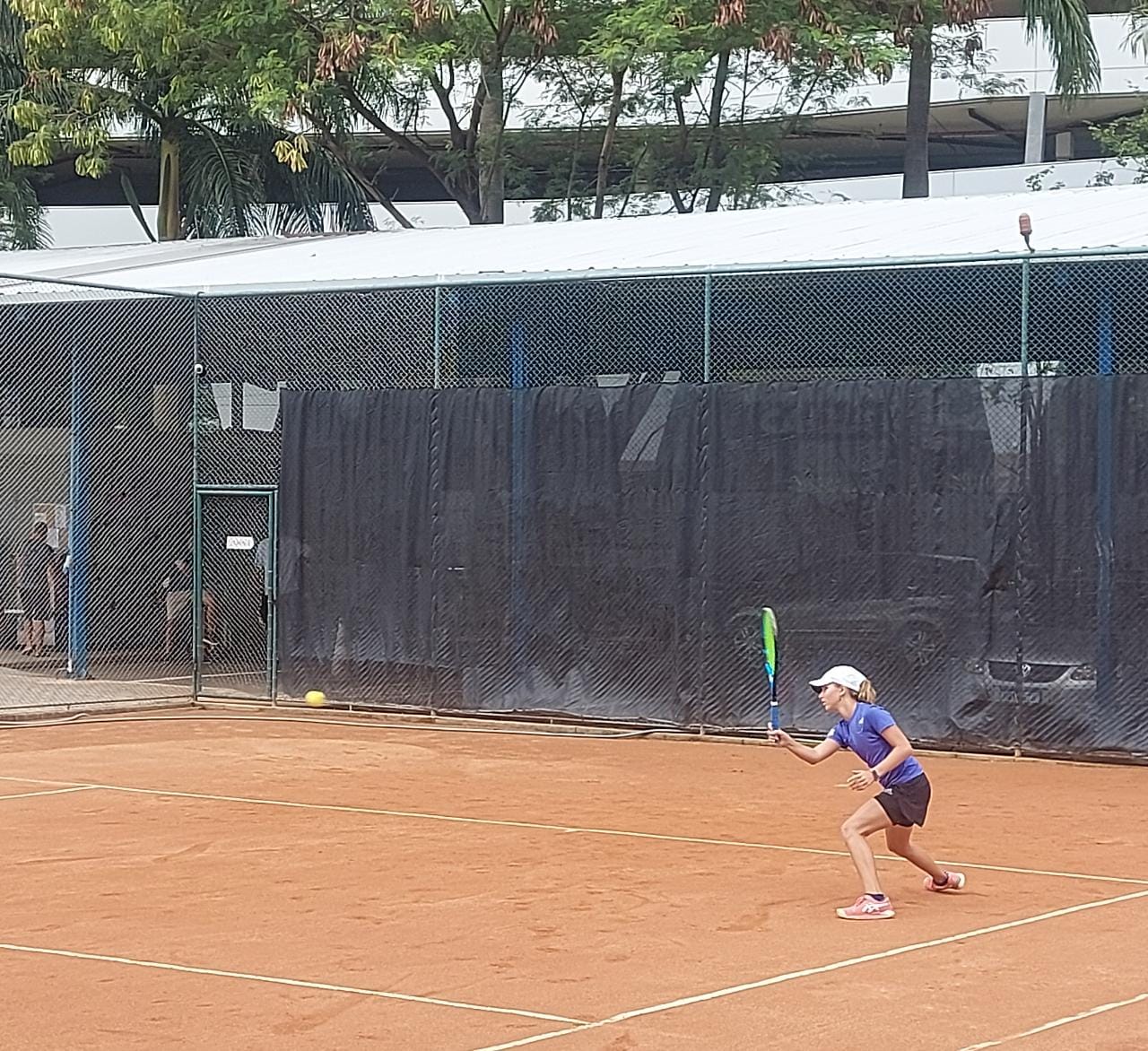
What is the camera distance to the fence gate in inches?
696

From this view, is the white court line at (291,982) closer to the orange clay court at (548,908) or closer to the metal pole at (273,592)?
the orange clay court at (548,908)

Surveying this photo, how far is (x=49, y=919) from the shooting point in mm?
8258

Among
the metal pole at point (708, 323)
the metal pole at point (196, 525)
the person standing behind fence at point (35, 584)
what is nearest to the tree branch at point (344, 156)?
the person standing behind fence at point (35, 584)

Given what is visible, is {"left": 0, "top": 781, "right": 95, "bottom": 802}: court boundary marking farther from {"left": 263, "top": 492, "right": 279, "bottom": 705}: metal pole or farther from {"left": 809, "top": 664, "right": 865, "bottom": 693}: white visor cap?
{"left": 809, "top": 664, "right": 865, "bottom": 693}: white visor cap

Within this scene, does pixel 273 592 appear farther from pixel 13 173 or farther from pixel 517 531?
pixel 13 173

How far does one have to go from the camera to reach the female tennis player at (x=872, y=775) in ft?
27.1

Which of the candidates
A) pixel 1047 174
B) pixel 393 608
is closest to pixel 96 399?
pixel 393 608

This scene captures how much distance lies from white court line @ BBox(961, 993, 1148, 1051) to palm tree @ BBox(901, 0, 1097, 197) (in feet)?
72.5

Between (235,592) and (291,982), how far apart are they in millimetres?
11684

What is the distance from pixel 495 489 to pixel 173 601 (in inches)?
152

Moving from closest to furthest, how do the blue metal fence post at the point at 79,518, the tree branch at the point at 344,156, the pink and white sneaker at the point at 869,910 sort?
the pink and white sneaker at the point at 869,910 < the blue metal fence post at the point at 79,518 < the tree branch at the point at 344,156

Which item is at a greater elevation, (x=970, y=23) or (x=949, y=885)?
(x=970, y=23)

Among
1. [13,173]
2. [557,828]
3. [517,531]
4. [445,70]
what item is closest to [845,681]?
[557,828]

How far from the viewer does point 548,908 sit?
27.7ft
